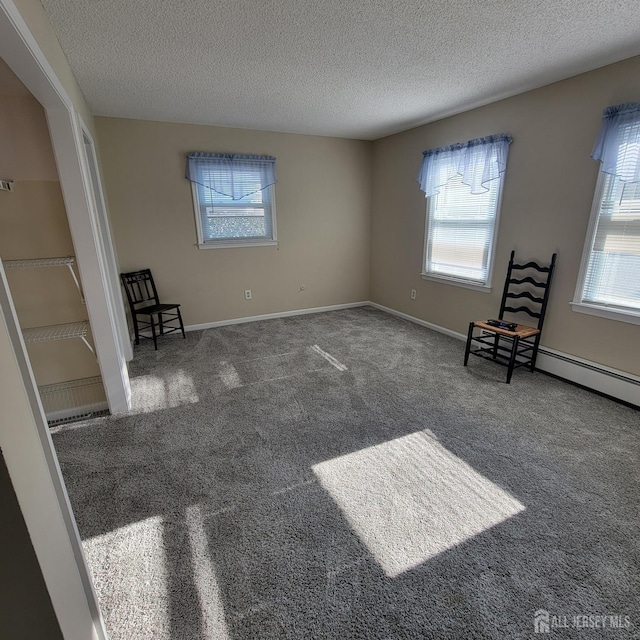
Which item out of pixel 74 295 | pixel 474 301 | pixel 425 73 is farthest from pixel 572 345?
pixel 74 295

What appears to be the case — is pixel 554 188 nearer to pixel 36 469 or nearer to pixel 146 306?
pixel 36 469

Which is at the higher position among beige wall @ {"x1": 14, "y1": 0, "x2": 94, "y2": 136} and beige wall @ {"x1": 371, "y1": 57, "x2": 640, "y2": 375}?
beige wall @ {"x1": 14, "y1": 0, "x2": 94, "y2": 136}

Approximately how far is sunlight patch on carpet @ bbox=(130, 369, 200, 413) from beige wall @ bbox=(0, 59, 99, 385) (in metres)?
0.54

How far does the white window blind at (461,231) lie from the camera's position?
3516 mm

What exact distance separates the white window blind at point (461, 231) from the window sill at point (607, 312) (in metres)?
0.93

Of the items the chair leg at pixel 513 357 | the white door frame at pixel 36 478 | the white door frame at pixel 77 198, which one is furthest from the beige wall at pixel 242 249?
the white door frame at pixel 36 478

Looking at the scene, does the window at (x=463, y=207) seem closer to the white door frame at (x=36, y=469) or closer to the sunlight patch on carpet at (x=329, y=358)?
the sunlight patch on carpet at (x=329, y=358)

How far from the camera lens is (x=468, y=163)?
350 cm

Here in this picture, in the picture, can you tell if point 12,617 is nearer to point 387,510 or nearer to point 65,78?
point 387,510

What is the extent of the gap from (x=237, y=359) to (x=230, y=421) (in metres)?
1.15

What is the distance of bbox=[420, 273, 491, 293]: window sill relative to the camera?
3.63 metres

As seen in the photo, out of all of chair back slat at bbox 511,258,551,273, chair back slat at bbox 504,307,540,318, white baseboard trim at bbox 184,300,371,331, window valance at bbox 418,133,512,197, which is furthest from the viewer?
white baseboard trim at bbox 184,300,371,331

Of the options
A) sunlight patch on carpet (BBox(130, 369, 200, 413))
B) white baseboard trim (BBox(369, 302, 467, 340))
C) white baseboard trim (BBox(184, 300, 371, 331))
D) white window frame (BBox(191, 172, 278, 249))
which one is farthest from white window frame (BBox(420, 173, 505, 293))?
sunlight patch on carpet (BBox(130, 369, 200, 413))

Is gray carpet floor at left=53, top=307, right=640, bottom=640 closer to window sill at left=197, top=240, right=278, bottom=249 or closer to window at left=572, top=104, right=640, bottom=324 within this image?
window at left=572, top=104, right=640, bottom=324
